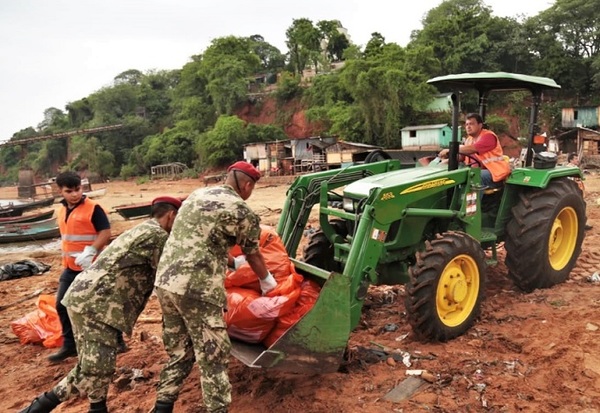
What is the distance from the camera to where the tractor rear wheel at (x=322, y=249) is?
4953 millimetres

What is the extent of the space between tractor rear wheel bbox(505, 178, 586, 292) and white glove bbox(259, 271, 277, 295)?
2.84m

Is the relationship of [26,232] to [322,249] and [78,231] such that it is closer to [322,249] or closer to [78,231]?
[78,231]

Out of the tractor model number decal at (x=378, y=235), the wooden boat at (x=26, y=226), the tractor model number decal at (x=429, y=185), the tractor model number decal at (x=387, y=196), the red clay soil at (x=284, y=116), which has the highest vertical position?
the red clay soil at (x=284, y=116)

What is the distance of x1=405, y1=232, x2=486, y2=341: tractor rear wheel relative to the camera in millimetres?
3852

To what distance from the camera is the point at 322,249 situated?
497cm

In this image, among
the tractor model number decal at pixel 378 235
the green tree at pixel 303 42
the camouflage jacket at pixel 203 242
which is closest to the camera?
the camouflage jacket at pixel 203 242

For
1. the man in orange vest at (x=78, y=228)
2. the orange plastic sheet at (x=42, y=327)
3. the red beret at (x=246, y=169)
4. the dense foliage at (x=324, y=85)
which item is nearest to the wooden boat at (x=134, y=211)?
the orange plastic sheet at (x=42, y=327)

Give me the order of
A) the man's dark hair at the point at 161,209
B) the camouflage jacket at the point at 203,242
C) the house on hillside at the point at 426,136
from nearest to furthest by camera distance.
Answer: the camouflage jacket at the point at 203,242, the man's dark hair at the point at 161,209, the house on hillside at the point at 426,136

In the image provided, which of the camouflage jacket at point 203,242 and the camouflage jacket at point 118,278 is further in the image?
the camouflage jacket at point 118,278

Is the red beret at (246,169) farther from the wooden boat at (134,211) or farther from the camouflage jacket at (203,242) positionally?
the wooden boat at (134,211)

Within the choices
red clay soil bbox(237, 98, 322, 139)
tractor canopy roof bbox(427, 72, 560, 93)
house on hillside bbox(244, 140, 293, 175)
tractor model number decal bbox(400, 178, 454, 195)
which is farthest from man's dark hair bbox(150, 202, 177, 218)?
red clay soil bbox(237, 98, 322, 139)

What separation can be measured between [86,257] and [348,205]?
238 cm

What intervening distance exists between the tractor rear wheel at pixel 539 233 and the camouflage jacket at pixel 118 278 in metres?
3.61

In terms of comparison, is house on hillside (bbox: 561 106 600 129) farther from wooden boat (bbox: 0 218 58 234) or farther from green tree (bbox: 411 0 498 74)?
wooden boat (bbox: 0 218 58 234)
